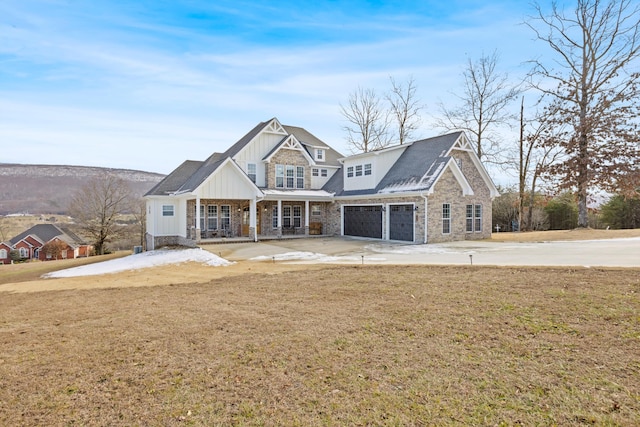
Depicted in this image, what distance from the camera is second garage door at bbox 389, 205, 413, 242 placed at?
63.3 ft

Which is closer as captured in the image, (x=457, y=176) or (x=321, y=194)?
(x=457, y=176)

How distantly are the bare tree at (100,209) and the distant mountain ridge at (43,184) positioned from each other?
7243 millimetres

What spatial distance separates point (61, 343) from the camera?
5473 millimetres

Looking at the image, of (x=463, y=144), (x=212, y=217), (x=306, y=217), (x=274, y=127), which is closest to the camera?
(x=463, y=144)

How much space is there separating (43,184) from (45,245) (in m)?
25.2

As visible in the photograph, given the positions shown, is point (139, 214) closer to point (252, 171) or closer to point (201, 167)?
point (201, 167)

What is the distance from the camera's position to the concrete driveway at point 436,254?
11.8 metres

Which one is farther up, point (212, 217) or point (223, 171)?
point (223, 171)

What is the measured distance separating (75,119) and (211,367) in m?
22.4

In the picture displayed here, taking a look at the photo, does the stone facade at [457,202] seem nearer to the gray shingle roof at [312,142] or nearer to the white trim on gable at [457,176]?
the white trim on gable at [457,176]

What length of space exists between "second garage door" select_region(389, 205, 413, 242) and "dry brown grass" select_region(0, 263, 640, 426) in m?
10.8

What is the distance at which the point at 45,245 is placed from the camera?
4338 cm

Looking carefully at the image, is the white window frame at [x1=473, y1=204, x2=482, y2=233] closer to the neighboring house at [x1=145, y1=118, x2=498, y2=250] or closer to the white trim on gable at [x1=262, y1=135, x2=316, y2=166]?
the neighboring house at [x1=145, y1=118, x2=498, y2=250]

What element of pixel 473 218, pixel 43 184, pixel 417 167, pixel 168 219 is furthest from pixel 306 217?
pixel 43 184
